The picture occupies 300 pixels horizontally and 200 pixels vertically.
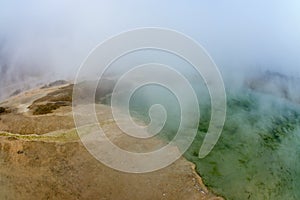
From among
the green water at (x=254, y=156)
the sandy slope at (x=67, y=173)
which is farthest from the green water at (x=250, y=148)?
the sandy slope at (x=67, y=173)

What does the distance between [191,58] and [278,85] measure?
11.6 meters

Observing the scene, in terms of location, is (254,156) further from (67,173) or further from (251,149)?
(67,173)

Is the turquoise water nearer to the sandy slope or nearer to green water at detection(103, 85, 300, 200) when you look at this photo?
green water at detection(103, 85, 300, 200)

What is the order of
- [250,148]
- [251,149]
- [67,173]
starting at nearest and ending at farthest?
[67,173] < [251,149] < [250,148]

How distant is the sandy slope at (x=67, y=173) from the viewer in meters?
25.0

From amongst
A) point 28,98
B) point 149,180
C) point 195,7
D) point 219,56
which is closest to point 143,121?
point 149,180

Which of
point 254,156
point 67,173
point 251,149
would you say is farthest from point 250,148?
point 67,173

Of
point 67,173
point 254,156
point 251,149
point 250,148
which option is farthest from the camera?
point 250,148

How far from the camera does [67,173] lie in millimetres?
26531

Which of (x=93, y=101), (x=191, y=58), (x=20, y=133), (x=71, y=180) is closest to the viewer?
(x=71, y=180)

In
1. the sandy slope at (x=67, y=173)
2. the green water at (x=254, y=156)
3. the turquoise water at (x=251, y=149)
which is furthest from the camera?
the turquoise water at (x=251, y=149)

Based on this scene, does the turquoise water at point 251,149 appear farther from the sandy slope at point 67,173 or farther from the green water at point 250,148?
the sandy slope at point 67,173

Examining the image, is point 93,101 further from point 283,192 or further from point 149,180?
point 283,192

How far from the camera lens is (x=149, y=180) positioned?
2623cm
